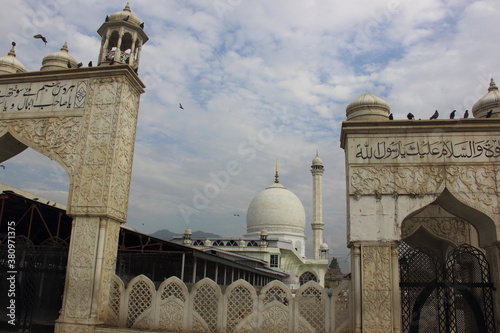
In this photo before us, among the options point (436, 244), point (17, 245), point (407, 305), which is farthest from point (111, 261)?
point (436, 244)

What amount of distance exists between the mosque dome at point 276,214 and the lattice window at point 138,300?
34775 millimetres

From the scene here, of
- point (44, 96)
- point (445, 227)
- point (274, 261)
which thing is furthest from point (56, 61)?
point (274, 261)

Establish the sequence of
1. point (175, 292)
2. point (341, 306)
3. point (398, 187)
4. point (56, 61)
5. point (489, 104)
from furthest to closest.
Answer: point (56, 61), point (489, 104), point (175, 292), point (398, 187), point (341, 306)

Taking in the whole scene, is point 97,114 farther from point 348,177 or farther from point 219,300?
point 348,177

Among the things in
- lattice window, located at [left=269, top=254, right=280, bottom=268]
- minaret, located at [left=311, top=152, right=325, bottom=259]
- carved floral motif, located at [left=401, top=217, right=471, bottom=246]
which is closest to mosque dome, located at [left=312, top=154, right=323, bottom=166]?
minaret, located at [left=311, top=152, right=325, bottom=259]

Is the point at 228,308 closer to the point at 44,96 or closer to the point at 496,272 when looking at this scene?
the point at 496,272

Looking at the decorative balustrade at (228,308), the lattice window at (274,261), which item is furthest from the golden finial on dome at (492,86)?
the lattice window at (274,261)

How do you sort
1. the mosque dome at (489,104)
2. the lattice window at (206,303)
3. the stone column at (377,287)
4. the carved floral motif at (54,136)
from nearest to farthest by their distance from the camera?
the stone column at (377,287) → the lattice window at (206,303) → the mosque dome at (489,104) → the carved floral motif at (54,136)

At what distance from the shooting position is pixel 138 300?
29.5 feet

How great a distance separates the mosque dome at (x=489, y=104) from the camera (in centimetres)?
923

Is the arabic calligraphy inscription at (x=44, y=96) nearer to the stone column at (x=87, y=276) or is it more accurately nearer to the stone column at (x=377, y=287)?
the stone column at (x=87, y=276)

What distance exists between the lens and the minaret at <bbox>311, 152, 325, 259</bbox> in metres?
46.6

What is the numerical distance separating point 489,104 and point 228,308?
739cm

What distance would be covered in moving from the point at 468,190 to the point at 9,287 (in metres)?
10.5
